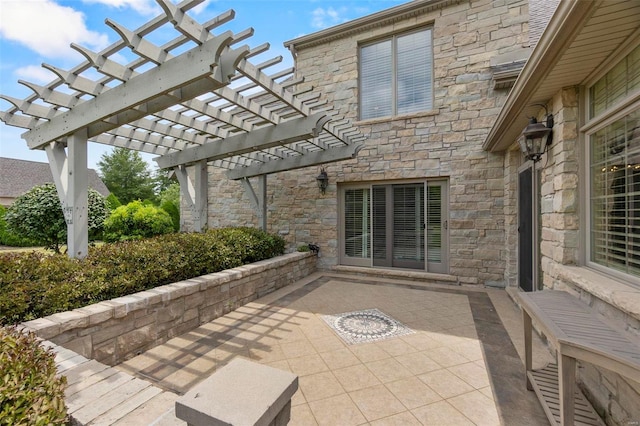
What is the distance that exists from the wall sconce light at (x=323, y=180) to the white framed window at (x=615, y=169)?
469 centimetres

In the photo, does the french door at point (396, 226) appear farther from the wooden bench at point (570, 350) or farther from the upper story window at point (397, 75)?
the wooden bench at point (570, 350)

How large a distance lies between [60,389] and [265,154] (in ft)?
17.6

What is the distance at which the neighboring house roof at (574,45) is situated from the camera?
174 centimetres

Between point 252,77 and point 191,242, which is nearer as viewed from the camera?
point 252,77

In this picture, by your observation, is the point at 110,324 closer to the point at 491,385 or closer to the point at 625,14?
the point at 491,385

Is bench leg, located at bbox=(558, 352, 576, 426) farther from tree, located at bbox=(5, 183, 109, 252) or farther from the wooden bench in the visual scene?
tree, located at bbox=(5, 183, 109, 252)

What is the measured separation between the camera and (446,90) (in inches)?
225

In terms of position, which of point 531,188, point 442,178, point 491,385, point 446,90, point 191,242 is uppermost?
point 446,90

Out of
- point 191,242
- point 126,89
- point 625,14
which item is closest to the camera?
point 625,14

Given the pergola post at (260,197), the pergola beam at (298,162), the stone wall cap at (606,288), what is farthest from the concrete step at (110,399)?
the pergola post at (260,197)

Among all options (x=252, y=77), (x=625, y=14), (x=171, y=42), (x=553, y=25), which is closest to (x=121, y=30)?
(x=171, y=42)

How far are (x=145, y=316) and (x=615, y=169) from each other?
4.40 meters

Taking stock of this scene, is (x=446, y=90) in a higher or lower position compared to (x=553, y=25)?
higher

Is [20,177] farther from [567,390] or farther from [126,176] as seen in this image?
[567,390]
